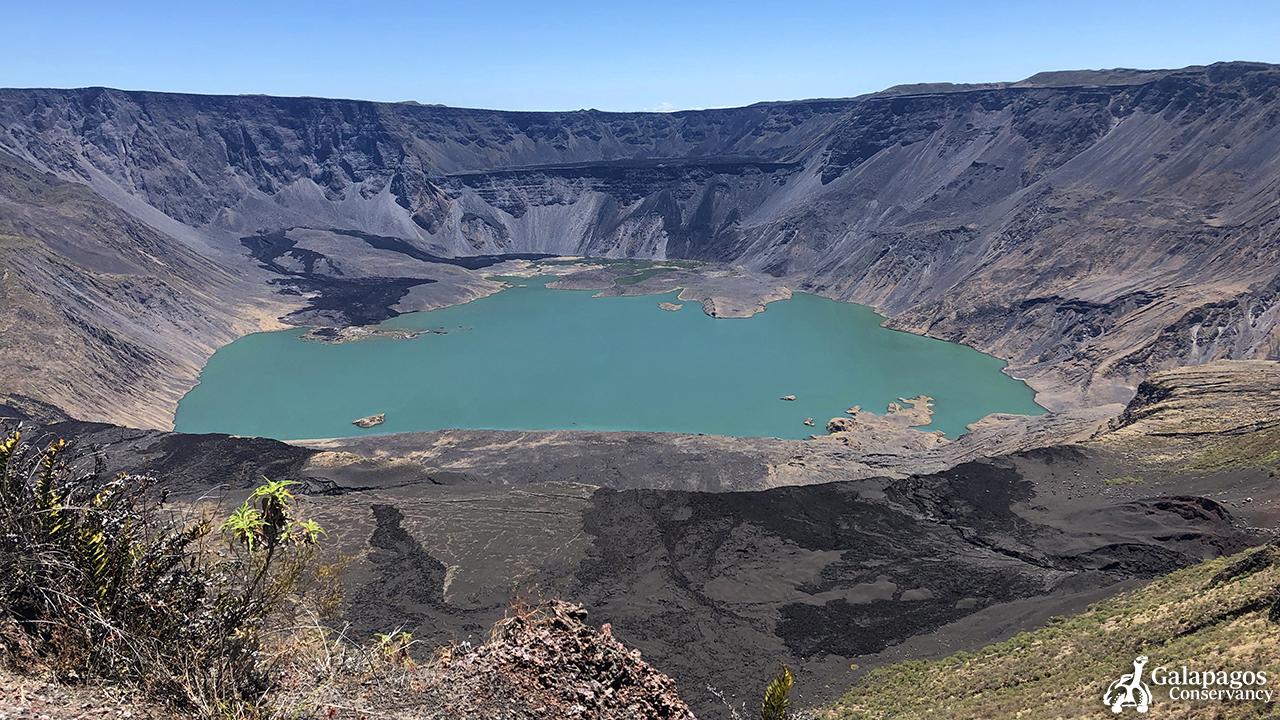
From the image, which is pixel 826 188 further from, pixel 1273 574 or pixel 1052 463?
pixel 1273 574

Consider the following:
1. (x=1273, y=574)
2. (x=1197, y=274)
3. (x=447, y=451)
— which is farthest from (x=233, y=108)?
(x=1273, y=574)

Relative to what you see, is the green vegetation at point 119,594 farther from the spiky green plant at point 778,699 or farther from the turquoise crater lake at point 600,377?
the turquoise crater lake at point 600,377

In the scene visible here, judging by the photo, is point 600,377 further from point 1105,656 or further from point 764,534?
point 1105,656

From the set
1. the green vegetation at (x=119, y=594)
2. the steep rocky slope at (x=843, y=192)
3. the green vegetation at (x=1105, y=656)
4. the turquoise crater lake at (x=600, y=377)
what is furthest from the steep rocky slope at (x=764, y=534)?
the steep rocky slope at (x=843, y=192)

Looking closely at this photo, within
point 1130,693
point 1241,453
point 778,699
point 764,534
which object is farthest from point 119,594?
point 1241,453

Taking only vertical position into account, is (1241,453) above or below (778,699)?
below

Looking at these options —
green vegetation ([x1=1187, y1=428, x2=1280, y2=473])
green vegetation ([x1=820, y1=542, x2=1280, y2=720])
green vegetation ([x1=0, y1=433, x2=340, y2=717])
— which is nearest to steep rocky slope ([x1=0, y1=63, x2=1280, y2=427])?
green vegetation ([x1=1187, y1=428, x2=1280, y2=473])
